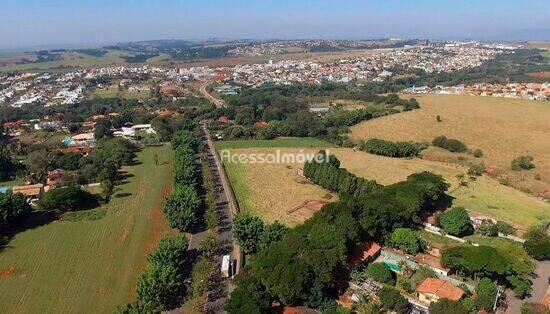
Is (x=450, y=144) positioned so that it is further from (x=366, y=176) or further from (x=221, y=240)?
(x=221, y=240)

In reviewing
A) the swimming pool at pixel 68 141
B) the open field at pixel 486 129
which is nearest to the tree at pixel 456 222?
the open field at pixel 486 129

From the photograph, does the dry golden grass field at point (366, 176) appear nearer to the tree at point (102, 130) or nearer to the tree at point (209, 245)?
the tree at point (209, 245)

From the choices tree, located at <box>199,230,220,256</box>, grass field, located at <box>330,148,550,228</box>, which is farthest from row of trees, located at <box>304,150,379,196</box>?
tree, located at <box>199,230,220,256</box>

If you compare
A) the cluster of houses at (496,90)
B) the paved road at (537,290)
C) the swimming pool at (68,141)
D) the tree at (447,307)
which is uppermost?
the cluster of houses at (496,90)

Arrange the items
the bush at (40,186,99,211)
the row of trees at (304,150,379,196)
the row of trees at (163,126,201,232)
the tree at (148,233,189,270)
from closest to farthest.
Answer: the tree at (148,233,189,270)
the row of trees at (163,126,201,232)
the bush at (40,186,99,211)
the row of trees at (304,150,379,196)

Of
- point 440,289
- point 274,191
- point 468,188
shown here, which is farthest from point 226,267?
point 468,188

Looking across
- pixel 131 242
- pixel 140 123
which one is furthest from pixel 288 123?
pixel 131 242

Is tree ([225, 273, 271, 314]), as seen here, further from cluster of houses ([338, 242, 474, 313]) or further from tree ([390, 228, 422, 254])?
tree ([390, 228, 422, 254])
